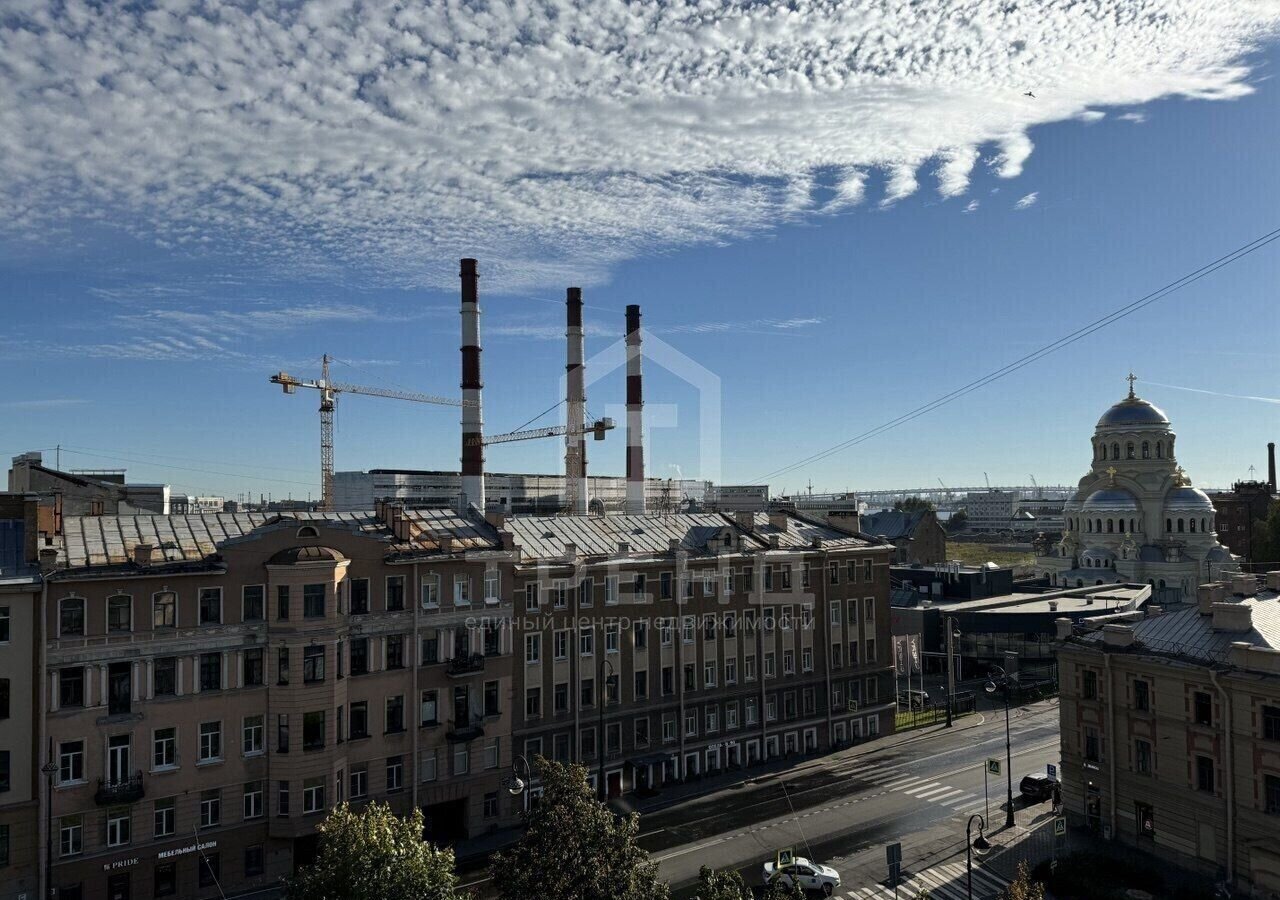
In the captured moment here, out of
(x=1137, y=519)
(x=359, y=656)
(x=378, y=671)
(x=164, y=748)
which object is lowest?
(x=164, y=748)

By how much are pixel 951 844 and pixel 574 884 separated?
77.9 ft

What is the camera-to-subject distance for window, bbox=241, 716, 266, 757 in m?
35.2

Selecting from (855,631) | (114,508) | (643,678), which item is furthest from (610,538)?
(114,508)

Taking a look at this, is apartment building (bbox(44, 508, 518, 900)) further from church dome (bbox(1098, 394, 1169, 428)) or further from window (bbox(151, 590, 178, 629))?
church dome (bbox(1098, 394, 1169, 428))

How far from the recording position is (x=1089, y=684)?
4066 cm

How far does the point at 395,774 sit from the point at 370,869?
51.4ft

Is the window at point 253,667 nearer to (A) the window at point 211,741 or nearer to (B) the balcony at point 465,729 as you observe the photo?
(A) the window at point 211,741

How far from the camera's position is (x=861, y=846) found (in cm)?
3878

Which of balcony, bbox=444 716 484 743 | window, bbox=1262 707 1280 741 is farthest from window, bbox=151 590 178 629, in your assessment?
window, bbox=1262 707 1280 741

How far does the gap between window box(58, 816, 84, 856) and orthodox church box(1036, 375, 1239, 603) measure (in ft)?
353

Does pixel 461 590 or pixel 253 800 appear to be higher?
pixel 461 590

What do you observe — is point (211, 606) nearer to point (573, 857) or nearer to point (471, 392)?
point (573, 857)

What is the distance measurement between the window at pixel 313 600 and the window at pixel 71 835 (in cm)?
1062

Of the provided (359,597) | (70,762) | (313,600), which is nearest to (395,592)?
(359,597)
